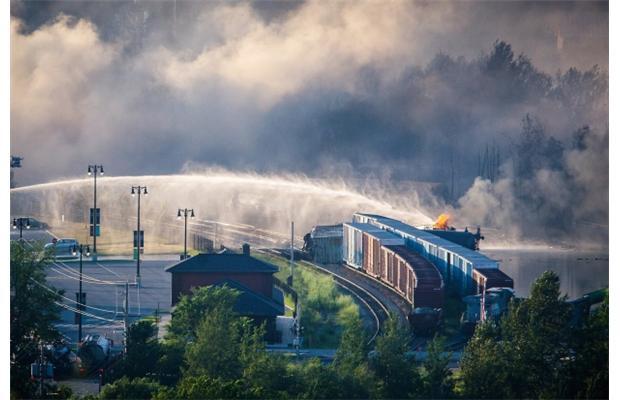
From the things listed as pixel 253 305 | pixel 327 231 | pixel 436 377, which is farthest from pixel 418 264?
pixel 253 305

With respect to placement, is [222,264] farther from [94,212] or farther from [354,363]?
[354,363]

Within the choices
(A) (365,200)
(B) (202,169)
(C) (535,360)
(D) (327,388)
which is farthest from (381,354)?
(B) (202,169)

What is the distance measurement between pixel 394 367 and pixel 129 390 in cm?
365

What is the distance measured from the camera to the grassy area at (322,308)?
1587 centimetres

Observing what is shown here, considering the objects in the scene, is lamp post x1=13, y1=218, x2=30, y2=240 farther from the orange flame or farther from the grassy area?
the orange flame

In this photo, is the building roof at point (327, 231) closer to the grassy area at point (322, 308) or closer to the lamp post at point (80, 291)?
the grassy area at point (322, 308)

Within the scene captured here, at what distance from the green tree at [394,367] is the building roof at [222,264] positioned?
91.6 inches

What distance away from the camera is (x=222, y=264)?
1605 cm

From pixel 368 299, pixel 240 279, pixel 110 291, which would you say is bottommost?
pixel 368 299

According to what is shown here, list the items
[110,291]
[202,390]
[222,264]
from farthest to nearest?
1. [110,291]
2. [222,264]
3. [202,390]

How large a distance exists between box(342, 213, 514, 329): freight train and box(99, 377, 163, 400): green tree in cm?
412

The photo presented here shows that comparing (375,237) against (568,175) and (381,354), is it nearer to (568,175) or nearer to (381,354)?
(381,354)

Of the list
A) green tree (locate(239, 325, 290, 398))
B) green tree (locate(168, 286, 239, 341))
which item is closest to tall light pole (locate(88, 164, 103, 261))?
green tree (locate(168, 286, 239, 341))
